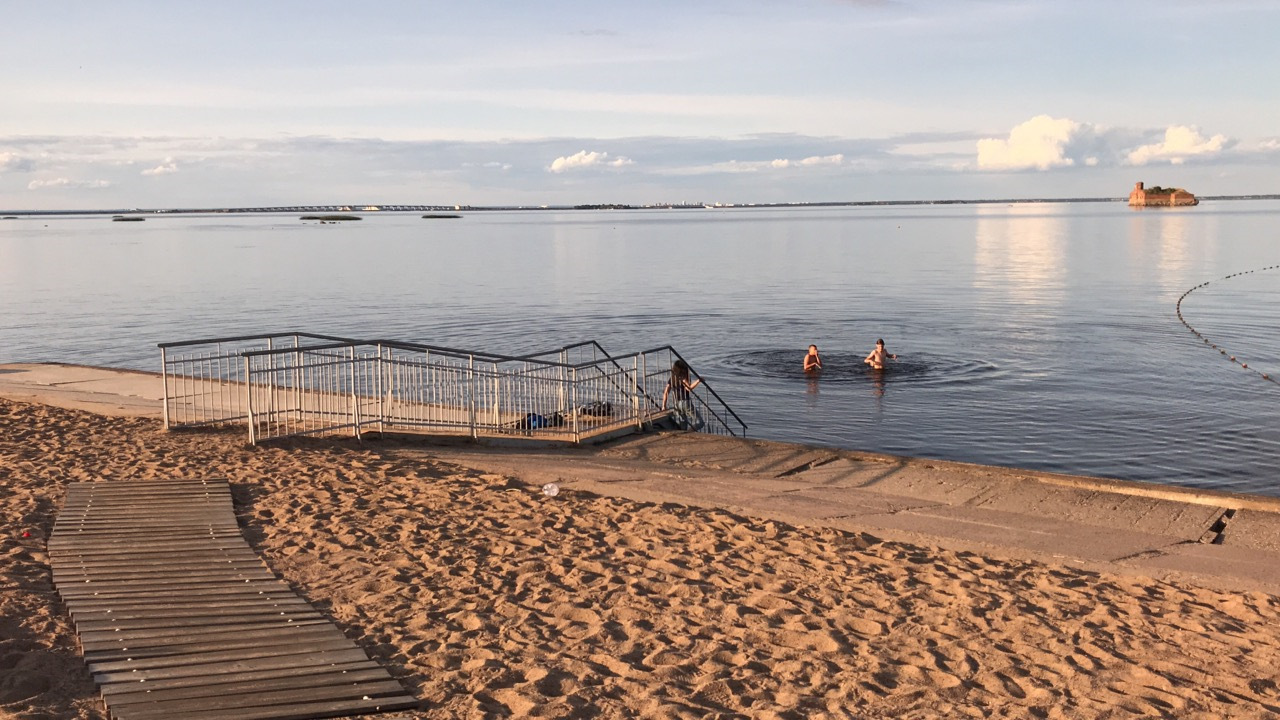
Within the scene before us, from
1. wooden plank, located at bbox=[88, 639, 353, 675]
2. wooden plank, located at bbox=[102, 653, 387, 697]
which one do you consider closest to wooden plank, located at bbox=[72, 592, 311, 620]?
wooden plank, located at bbox=[88, 639, 353, 675]

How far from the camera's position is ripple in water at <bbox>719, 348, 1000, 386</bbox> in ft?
98.3

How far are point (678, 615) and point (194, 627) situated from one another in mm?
3486

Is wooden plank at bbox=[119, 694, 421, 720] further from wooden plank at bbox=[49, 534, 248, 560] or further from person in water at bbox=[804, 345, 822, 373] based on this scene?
person in water at bbox=[804, 345, 822, 373]

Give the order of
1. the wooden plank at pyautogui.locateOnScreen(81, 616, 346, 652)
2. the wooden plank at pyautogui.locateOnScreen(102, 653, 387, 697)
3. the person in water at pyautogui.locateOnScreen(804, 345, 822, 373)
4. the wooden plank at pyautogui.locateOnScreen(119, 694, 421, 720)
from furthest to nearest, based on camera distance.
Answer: the person in water at pyautogui.locateOnScreen(804, 345, 822, 373) → the wooden plank at pyautogui.locateOnScreen(81, 616, 346, 652) → the wooden plank at pyautogui.locateOnScreen(102, 653, 387, 697) → the wooden plank at pyautogui.locateOnScreen(119, 694, 421, 720)

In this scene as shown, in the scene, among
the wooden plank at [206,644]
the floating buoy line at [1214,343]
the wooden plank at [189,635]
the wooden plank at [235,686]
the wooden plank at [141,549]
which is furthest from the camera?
the floating buoy line at [1214,343]

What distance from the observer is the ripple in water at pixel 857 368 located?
2997 centimetres

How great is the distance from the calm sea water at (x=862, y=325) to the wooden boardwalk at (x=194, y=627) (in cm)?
1487

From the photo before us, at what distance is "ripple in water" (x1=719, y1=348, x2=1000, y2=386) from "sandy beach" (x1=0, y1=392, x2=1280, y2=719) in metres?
18.9

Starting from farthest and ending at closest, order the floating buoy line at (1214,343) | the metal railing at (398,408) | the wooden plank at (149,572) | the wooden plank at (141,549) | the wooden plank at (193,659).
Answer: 1. the floating buoy line at (1214,343)
2. the metal railing at (398,408)
3. the wooden plank at (141,549)
4. the wooden plank at (149,572)
5. the wooden plank at (193,659)

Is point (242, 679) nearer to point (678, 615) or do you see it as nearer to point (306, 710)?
point (306, 710)

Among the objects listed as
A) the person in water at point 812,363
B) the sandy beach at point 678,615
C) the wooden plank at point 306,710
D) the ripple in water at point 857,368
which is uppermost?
the wooden plank at point 306,710

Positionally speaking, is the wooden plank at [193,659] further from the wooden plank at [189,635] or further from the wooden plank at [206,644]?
the wooden plank at [189,635]

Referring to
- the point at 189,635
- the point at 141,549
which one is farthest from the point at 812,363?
the point at 189,635

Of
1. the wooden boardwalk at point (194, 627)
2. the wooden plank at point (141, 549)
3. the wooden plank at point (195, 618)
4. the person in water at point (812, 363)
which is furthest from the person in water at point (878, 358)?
the wooden plank at point (195, 618)
